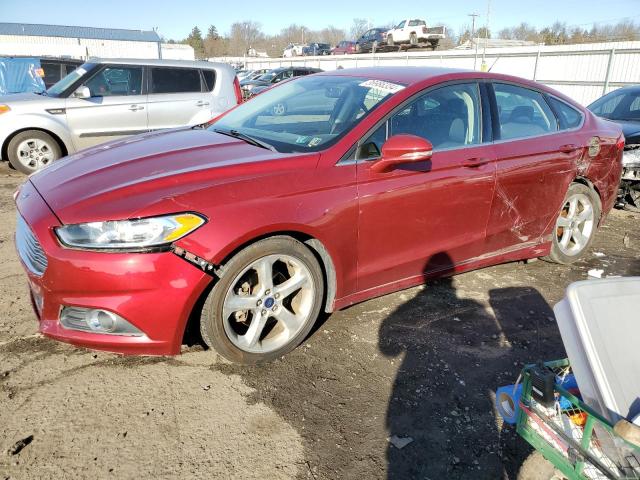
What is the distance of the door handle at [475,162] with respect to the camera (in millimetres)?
3312

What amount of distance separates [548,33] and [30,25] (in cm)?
6241

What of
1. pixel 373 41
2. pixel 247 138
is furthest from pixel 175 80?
pixel 373 41

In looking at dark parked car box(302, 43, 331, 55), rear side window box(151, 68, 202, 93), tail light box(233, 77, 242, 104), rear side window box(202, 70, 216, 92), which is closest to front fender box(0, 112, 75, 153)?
rear side window box(151, 68, 202, 93)

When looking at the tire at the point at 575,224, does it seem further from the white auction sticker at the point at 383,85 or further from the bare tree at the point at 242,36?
the bare tree at the point at 242,36

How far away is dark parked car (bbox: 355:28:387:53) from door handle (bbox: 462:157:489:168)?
113ft

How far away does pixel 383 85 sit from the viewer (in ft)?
10.8

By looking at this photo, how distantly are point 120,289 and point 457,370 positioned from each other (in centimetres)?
190

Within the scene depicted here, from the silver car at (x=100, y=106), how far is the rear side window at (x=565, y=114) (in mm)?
4531

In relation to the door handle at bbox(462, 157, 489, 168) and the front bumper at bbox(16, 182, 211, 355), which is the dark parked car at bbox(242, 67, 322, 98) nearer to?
the door handle at bbox(462, 157, 489, 168)

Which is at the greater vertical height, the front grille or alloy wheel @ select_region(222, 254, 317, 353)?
the front grille

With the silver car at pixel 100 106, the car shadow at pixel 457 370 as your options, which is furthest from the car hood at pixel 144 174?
the silver car at pixel 100 106

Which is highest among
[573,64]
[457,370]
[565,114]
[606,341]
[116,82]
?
[573,64]

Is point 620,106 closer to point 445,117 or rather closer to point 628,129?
point 628,129

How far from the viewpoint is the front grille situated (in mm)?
2418
